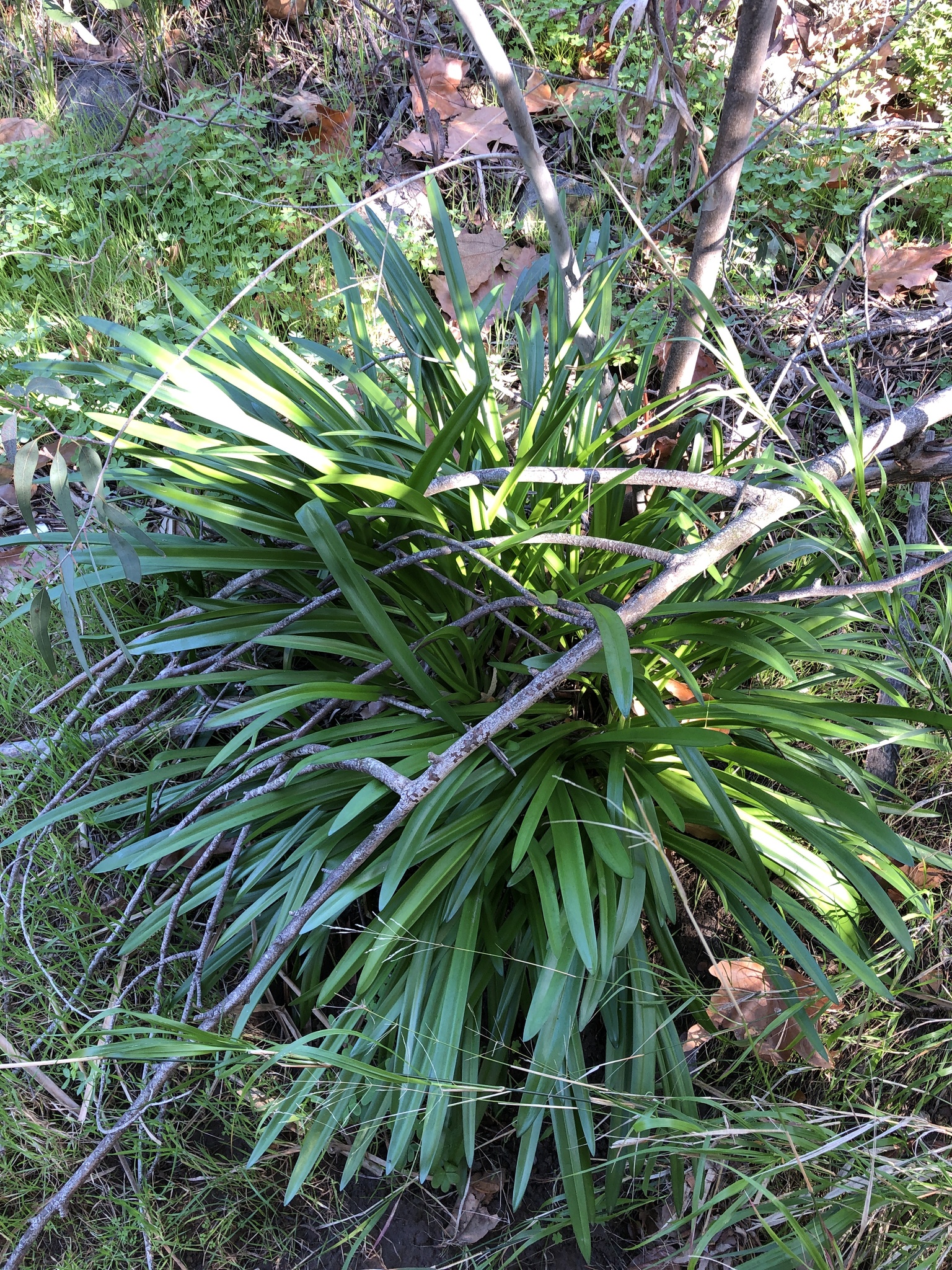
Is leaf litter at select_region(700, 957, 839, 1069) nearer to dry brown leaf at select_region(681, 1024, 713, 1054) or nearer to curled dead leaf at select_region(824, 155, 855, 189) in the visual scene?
dry brown leaf at select_region(681, 1024, 713, 1054)

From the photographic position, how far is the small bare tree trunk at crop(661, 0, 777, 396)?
1.37 metres

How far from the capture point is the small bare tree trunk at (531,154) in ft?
4.26

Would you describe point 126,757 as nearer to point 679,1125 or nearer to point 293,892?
point 293,892

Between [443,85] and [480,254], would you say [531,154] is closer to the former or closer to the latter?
[480,254]

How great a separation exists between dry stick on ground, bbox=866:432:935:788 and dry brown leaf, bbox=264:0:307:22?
2871 mm

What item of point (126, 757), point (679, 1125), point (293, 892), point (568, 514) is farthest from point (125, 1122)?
point (568, 514)

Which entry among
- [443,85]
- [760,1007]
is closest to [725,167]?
[760,1007]

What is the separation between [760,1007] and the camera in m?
1.44

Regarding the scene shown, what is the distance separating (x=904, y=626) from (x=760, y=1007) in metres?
0.78

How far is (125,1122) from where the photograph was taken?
1.29 m

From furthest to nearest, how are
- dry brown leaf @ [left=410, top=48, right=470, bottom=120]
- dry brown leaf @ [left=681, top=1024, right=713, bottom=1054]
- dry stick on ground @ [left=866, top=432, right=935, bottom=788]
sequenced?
dry brown leaf @ [left=410, top=48, right=470, bottom=120], dry stick on ground @ [left=866, top=432, right=935, bottom=788], dry brown leaf @ [left=681, top=1024, right=713, bottom=1054]

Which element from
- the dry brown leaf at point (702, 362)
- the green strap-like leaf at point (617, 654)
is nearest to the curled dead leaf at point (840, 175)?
the dry brown leaf at point (702, 362)

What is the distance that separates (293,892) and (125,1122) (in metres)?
0.40

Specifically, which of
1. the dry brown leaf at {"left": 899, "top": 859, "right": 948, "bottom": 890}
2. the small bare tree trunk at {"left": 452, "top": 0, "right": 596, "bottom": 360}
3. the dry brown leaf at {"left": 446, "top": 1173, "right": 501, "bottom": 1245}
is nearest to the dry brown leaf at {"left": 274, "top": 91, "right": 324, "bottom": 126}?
the small bare tree trunk at {"left": 452, "top": 0, "right": 596, "bottom": 360}
